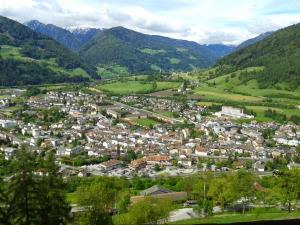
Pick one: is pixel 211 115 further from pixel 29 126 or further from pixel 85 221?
pixel 85 221

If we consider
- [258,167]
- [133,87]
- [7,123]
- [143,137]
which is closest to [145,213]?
[258,167]

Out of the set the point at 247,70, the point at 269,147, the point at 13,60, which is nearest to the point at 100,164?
the point at 269,147

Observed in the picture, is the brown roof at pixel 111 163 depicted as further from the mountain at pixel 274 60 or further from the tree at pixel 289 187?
the mountain at pixel 274 60

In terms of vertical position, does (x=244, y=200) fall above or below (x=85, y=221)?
below

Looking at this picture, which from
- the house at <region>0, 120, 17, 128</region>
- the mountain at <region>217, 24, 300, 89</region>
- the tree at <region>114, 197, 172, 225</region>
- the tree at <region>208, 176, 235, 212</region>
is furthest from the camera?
the mountain at <region>217, 24, 300, 89</region>

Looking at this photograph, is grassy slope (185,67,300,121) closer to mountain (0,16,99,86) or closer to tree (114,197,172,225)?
mountain (0,16,99,86)

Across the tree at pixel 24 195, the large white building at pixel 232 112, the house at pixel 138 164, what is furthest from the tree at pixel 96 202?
the large white building at pixel 232 112

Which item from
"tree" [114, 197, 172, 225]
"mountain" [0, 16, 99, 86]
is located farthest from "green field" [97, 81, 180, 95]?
"tree" [114, 197, 172, 225]
